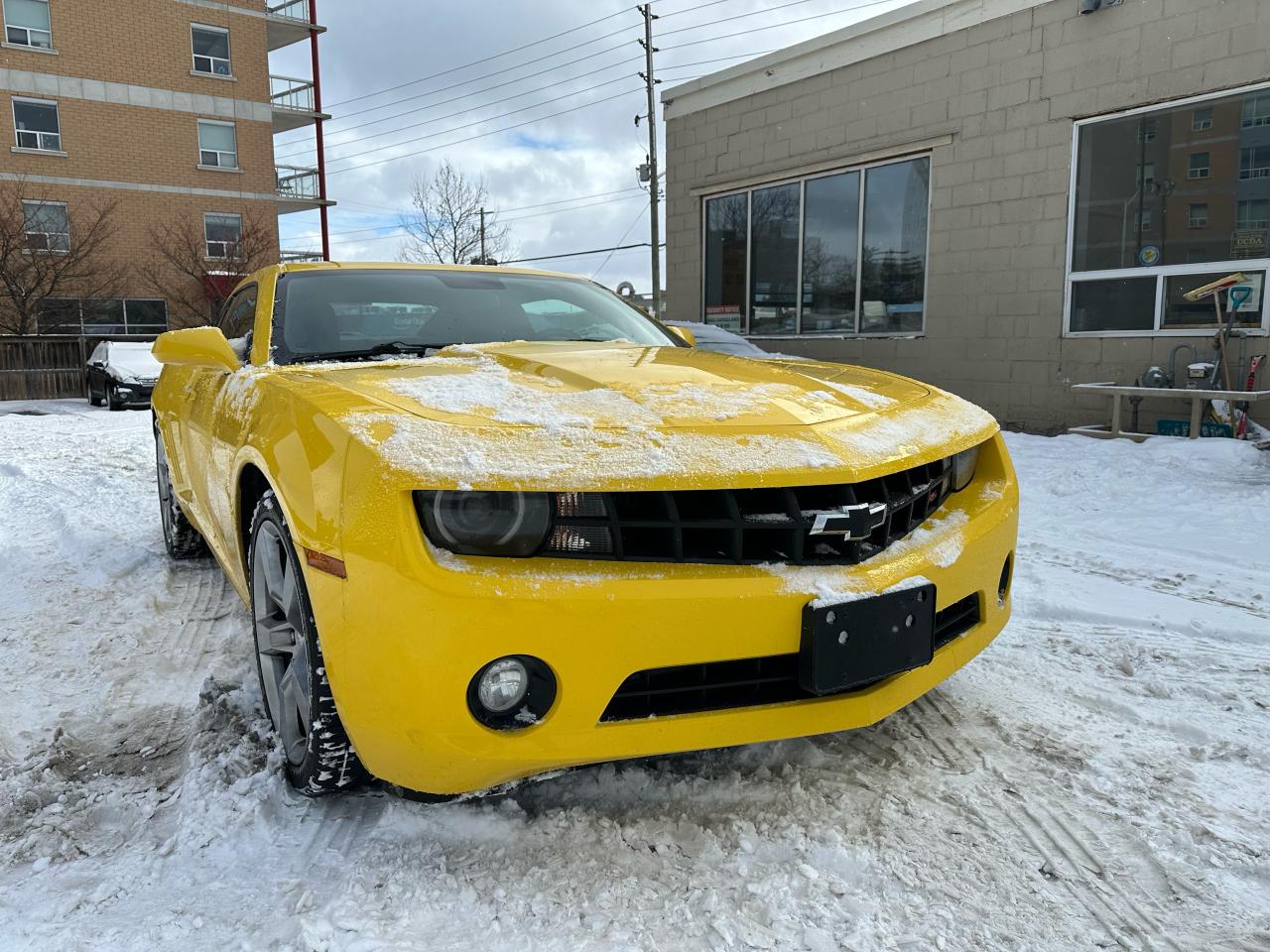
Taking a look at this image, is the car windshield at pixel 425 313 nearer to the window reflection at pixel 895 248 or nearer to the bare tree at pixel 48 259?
the window reflection at pixel 895 248

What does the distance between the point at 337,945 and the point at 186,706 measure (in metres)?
1.42

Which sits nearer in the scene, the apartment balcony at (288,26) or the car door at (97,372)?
the car door at (97,372)

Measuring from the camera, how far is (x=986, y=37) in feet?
27.8

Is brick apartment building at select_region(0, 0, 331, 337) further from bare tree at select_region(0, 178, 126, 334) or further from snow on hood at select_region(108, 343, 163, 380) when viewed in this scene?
snow on hood at select_region(108, 343, 163, 380)

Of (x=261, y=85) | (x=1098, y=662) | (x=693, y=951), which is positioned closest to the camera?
(x=693, y=951)

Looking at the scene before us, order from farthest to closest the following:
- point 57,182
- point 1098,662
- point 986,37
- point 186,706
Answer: point 57,182, point 986,37, point 1098,662, point 186,706

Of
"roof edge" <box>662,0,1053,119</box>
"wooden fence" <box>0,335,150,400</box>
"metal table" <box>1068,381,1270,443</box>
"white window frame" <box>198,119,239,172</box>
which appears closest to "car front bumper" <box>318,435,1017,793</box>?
"metal table" <box>1068,381,1270,443</box>

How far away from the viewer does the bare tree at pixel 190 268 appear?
79.6ft

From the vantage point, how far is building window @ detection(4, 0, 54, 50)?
22844 millimetres

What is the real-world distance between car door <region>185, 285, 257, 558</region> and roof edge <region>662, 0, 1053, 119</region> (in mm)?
7776

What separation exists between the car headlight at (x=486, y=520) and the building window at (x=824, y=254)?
327 inches

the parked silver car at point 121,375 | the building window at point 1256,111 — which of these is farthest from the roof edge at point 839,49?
the parked silver car at point 121,375

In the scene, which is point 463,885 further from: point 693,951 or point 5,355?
point 5,355

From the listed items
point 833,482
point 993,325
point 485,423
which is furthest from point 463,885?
point 993,325
